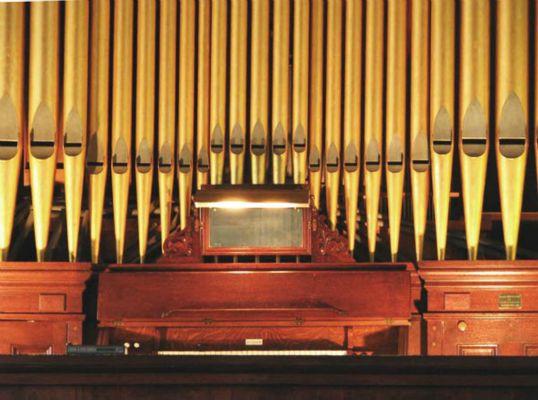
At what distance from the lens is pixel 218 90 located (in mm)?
6121

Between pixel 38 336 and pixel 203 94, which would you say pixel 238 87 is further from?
pixel 38 336

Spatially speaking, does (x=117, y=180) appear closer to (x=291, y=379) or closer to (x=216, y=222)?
(x=216, y=222)

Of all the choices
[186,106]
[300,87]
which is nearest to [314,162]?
[300,87]

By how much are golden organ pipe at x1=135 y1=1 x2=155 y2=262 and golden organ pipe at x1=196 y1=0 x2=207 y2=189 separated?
12.3 inches

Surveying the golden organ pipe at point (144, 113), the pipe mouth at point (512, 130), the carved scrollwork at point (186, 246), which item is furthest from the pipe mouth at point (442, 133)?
the golden organ pipe at point (144, 113)

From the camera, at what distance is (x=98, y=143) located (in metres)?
5.95

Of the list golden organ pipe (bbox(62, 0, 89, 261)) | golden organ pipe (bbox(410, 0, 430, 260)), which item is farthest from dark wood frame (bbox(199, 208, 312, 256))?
golden organ pipe (bbox(62, 0, 89, 261))

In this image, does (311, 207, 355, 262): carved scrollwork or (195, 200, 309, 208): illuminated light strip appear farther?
(311, 207, 355, 262): carved scrollwork

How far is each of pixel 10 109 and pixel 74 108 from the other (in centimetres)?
41

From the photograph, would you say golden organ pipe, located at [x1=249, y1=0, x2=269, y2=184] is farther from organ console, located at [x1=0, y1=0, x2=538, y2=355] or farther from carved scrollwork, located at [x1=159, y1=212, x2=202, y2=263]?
carved scrollwork, located at [x1=159, y1=212, x2=202, y2=263]

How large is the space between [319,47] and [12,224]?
94.3 inches

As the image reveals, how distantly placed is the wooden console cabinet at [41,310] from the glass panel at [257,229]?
0.87m

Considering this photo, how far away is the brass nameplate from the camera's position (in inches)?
225

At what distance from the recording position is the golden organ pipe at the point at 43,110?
18.9 ft
